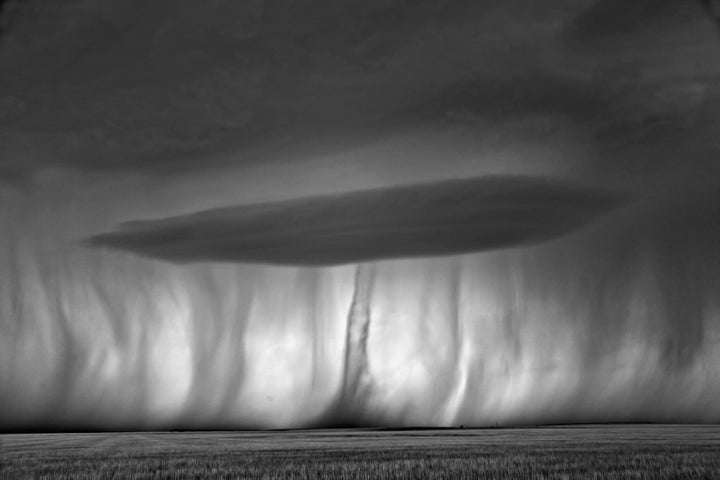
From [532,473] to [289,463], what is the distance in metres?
17.5

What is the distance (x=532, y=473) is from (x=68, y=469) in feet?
94.8

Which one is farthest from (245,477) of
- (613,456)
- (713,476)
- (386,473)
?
(613,456)

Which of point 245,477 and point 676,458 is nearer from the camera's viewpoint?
point 245,477

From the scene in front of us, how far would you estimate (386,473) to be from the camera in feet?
127

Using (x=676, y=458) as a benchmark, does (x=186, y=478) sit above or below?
above

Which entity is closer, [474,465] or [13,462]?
[474,465]

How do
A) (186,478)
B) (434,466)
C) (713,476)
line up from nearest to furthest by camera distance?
(713,476) → (186,478) → (434,466)

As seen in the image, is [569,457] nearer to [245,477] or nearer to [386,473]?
[386,473]

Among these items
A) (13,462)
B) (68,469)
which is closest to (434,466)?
(68,469)

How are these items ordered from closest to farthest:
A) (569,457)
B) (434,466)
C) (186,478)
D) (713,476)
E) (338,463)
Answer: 1. (713,476)
2. (186,478)
3. (434,466)
4. (338,463)
5. (569,457)

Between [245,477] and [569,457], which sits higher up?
[245,477]

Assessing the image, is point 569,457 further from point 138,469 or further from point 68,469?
point 68,469

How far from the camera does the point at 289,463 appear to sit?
47969 millimetres

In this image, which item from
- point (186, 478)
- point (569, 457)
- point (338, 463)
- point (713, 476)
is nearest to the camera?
point (713, 476)
